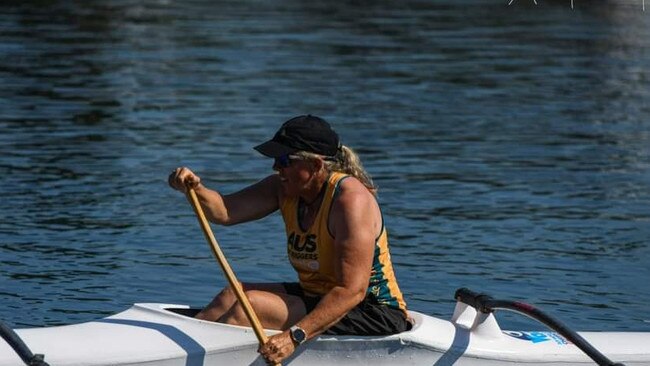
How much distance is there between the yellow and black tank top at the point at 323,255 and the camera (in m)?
8.21

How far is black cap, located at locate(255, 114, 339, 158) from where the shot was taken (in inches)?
322

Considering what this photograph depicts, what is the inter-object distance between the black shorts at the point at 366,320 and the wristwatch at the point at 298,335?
0.26 m

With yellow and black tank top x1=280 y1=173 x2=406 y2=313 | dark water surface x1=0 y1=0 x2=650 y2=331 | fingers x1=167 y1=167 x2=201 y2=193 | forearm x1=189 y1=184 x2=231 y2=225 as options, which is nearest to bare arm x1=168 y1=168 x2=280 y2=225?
forearm x1=189 y1=184 x2=231 y2=225

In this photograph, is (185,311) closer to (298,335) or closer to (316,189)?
(298,335)

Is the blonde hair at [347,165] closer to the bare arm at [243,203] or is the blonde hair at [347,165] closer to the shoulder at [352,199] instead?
the shoulder at [352,199]

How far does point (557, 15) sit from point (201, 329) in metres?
27.1

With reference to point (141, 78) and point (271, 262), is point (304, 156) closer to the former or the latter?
point (271, 262)

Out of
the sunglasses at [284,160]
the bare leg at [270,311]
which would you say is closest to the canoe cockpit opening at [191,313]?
the bare leg at [270,311]

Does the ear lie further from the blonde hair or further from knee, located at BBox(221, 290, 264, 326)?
knee, located at BBox(221, 290, 264, 326)

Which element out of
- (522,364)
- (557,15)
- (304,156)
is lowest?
(557,15)

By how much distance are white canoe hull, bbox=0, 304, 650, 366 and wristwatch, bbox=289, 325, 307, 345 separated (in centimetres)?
20

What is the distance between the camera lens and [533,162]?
17469mm

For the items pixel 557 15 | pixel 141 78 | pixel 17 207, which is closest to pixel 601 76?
pixel 141 78

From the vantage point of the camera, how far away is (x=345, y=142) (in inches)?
718
